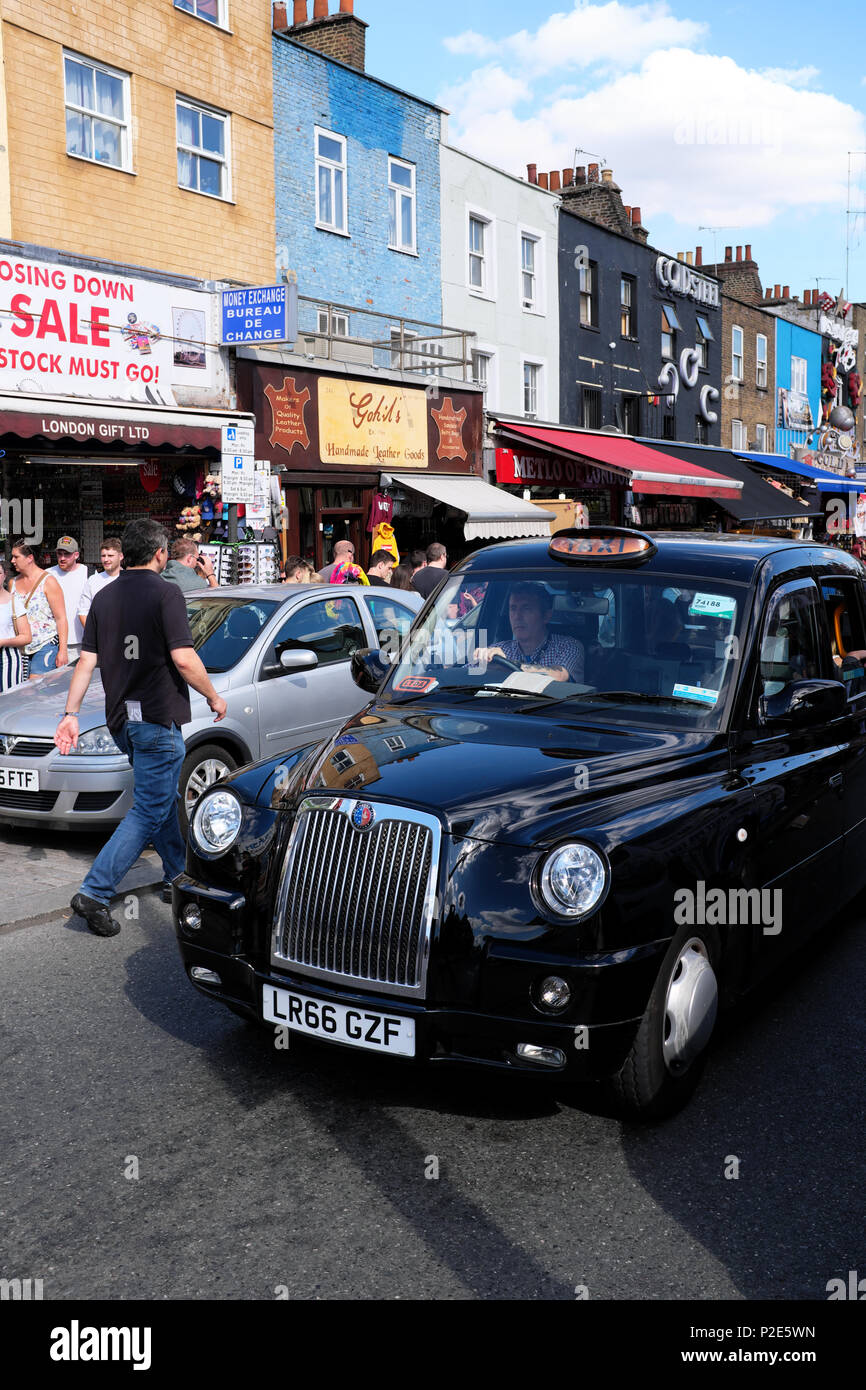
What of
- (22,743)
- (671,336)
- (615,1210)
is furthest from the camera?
(671,336)

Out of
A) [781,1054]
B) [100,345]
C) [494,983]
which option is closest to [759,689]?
[781,1054]

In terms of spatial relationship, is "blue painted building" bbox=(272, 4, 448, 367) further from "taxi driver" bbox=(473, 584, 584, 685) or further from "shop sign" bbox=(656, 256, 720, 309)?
"taxi driver" bbox=(473, 584, 584, 685)

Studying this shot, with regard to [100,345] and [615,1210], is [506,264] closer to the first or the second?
→ [100,345]

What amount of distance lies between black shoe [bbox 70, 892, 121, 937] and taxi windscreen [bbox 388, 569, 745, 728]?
80.2 inches

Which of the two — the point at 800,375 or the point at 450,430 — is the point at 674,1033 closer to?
the point at 450,430

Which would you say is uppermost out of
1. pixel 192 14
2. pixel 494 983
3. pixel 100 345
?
pixel 192 14

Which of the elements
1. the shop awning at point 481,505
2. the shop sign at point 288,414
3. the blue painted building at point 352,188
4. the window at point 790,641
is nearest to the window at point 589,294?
the blue painted building at point 352,188

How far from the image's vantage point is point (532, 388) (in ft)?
92.1

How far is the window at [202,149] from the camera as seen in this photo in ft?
60.9

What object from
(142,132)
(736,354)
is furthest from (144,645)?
(736,354)

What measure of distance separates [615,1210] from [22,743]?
5418 millimetres

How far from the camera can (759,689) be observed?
4621mm

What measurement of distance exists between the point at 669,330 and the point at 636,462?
39.1 ft

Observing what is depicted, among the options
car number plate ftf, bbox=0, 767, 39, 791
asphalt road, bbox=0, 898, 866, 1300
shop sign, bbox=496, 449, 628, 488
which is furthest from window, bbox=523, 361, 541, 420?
asphalt road, bbox=0, 898, 866, 1300
